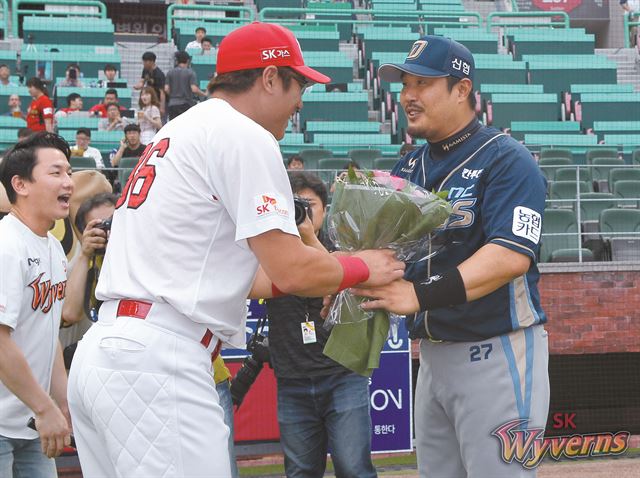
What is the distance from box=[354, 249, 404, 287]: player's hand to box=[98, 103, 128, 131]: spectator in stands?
10.6 m

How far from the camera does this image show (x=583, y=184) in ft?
39.5

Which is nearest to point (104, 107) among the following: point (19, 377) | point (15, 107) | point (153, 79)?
point (153, 79)

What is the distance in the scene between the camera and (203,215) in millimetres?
2887

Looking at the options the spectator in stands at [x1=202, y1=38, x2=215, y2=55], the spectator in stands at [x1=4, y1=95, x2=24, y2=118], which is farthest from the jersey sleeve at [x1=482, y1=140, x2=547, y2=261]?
the spectator in stands at [x1=202, y1=38, x2=215, y2=55]

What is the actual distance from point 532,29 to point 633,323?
12.8 meters

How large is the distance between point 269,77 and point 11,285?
1.52m

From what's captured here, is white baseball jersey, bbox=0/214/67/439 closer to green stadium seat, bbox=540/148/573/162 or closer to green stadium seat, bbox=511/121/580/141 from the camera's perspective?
green stadium seat, bbox=540/148/573/162

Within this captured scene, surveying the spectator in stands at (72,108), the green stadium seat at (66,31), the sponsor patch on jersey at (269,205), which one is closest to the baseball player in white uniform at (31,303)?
the sponsor patch on jersey at (269,205)

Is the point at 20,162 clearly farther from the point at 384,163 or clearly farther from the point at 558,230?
the point at 384,163

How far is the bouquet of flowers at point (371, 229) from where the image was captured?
3332 millimetres

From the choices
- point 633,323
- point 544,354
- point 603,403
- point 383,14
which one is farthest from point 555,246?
point 383,14

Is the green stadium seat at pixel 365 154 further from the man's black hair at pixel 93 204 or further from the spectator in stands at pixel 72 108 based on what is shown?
the man's black hair at pixel 93 204

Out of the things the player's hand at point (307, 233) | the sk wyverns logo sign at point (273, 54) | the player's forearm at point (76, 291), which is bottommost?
the player's forearm at point (76, 291)

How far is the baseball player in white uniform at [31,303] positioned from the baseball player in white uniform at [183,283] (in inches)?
34.4
